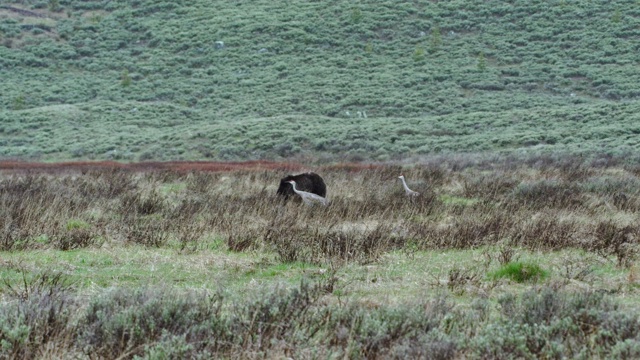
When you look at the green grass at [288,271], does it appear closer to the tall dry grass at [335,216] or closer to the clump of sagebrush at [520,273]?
the clump of sagebrush at [520,273]

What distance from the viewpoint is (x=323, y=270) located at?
27.3 feet

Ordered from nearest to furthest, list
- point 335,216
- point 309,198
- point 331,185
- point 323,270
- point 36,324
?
point 36,324, point 323,270, point 335,216, point 309,198, point 331,185

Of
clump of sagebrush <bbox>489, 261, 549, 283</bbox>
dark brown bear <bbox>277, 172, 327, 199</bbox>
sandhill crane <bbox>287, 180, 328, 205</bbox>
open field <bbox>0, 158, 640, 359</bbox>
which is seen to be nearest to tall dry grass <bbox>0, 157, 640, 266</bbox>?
open field <bbox>0, 158, 640, 359</bbox>

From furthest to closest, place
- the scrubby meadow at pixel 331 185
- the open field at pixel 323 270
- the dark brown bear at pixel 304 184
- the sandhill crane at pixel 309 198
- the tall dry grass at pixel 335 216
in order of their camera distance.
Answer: the dark brown bear at pixel 304 184, the sandhill crane at pixel 309 198, the tall dry grass at pixel 335 216, the scrubby meadow at pixel 331 185, the open field at pixel 323 270

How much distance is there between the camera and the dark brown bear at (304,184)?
570 inches

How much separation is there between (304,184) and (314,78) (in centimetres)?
3798

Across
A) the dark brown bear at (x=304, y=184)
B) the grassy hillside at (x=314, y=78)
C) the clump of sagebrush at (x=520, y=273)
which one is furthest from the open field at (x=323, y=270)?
the grassy hillside at (x=314, y=78)

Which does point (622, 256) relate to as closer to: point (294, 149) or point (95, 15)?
point (294, 149)

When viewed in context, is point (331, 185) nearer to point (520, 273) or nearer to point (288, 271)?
point (288, 271)

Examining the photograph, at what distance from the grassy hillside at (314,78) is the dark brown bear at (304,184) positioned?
1731 cm

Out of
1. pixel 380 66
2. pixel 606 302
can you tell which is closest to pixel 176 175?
pixel 606 302

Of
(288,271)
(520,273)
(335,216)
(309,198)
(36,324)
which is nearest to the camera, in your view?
(36,324)

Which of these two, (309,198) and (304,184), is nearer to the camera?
(309,198)

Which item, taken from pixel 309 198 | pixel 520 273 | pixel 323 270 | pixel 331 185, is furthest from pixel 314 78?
pixel 520 273
